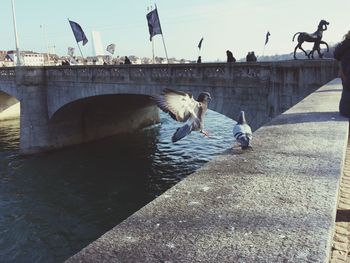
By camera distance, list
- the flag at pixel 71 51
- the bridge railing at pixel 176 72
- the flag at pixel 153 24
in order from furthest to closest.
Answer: the flag at pixel 71 51 → the flag at pixel 153 24 → the bridge railing at pixel 176 72

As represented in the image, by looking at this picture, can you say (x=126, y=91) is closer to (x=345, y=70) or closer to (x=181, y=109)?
(x=345, y=70)

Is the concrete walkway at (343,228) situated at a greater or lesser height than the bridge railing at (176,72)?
lesser

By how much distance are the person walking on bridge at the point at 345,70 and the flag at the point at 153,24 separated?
19.6 meters

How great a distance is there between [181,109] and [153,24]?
22.5 m

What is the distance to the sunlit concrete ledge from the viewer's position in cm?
238

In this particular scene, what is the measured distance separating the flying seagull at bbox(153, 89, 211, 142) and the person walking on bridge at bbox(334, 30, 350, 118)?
3.24 metres

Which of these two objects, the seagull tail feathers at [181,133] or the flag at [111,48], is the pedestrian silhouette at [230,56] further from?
the flag at [111,48]

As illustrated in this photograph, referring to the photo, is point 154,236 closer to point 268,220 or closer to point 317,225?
point 268,220

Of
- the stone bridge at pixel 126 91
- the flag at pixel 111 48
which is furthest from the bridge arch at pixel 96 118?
the flag at pixel 111 48

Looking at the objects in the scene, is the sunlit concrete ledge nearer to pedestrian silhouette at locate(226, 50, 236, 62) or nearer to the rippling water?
the rippling water

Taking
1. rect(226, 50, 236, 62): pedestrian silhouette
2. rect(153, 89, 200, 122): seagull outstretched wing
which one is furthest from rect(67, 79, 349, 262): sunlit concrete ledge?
rect(226, 50, 236, 62): pedestrian silhouette

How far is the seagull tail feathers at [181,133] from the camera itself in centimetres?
445

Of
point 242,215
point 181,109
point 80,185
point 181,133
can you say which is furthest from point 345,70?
point 80,185

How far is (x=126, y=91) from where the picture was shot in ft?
76.1
